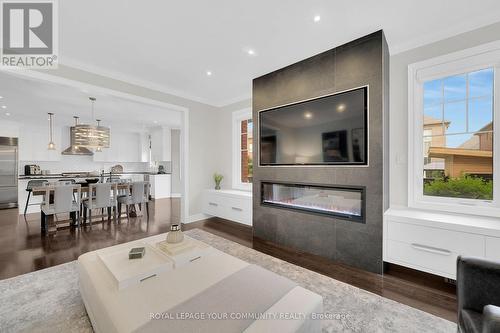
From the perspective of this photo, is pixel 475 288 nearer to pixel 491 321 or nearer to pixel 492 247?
pixel 491 321

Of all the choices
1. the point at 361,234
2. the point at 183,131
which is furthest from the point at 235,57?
the point at 361,234

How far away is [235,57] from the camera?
3.07 metres

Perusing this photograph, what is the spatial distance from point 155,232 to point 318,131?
3.36 meters

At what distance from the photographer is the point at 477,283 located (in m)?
1.23

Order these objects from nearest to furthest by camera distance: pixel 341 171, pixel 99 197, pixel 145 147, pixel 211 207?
pixel 341 171 < pixel 99 197 < pixel 211 207 < pixel 145 147

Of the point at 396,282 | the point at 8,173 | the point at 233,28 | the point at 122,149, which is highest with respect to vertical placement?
the point at 233,28

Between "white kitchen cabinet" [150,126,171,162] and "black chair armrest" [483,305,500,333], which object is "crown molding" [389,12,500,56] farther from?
"white kitchen cabinet" [150,126,171,162]

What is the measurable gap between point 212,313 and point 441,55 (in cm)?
342

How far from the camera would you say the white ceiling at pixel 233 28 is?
81.4 inches

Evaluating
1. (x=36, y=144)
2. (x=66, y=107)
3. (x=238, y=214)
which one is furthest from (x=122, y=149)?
(x=238, y=214)

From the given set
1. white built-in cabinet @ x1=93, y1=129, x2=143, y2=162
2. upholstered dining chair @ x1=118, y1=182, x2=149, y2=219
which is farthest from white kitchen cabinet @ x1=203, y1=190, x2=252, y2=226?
white built-in cabinet @ x1=93, y1=129, x2=143, y2=162

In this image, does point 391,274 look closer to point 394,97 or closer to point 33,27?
point 394,97

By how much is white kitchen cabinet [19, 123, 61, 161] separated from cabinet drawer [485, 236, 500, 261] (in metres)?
10.6

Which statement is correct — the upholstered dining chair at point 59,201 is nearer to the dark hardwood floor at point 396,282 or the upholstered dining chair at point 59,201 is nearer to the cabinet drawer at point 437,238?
the dark hardwood floor at point 396,282
